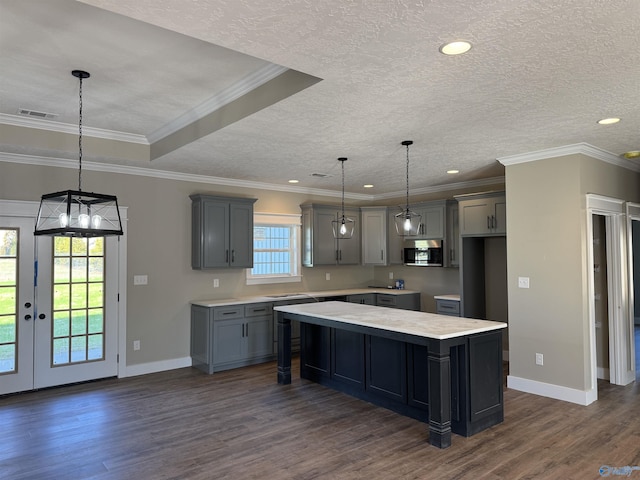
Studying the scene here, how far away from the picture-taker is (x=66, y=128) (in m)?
4.60

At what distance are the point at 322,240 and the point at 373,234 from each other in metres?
1.03

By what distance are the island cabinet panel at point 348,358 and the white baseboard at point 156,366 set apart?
2254 millimetres

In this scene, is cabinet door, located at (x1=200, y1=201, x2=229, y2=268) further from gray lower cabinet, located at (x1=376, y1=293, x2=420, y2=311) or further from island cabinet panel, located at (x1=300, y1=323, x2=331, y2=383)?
gray lower cabinet, located at (x1=376, y1=293, x2=420, y2=311)

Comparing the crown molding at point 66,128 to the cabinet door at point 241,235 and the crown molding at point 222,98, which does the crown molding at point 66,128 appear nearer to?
the crown molding at point 222,98

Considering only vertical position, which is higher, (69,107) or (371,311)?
(69,107)

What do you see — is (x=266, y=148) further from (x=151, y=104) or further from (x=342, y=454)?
(x=342, y=454)

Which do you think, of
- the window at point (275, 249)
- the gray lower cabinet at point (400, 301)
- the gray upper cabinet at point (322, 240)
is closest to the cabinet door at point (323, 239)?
the gray upper cabinet at point (322, 240)

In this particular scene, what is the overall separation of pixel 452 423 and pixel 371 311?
1.35 m

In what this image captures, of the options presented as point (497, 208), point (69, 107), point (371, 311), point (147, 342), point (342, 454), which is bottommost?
point (342, 454)

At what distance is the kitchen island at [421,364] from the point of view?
3.46 m

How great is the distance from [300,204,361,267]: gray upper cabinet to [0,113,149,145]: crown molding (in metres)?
2.89

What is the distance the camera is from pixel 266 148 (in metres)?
4.62

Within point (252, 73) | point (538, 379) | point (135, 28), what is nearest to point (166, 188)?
point (252, 73)

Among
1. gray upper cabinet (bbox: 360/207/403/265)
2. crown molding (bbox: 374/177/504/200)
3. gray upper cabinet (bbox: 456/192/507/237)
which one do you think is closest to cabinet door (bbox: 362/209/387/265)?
gray upper cabinet (bbox: 360/207/403/265)
